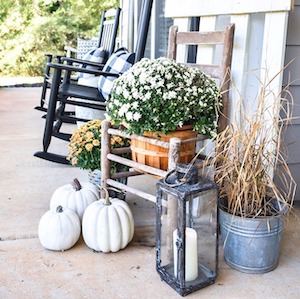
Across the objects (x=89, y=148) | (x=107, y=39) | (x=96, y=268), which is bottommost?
(x=96, y=268)

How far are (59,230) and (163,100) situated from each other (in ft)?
2.19

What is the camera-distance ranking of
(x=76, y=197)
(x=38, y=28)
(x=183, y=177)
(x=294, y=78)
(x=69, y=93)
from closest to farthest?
(x=183, y=177) → (x=76, y=197) → (x=294, y=78) → (x=69, y=93) → (x=38, y=28)

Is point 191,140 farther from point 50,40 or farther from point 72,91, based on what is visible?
point 50,40

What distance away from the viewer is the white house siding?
1.85 metres

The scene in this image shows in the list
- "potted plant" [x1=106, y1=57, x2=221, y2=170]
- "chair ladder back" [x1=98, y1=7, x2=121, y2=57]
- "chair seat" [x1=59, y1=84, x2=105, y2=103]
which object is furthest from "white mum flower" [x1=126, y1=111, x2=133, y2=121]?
"chair ladder back" [x1=98, y1=7, x2=121, y2=57]

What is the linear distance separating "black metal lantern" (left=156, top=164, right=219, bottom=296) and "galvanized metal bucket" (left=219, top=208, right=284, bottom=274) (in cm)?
7

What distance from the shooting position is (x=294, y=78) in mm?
1941

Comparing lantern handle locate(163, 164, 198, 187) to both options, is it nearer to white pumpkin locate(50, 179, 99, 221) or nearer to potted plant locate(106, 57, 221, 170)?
potted plant locate(106, 57, 221, 170)

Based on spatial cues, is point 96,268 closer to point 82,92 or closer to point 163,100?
point 163,100

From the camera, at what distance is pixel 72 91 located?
2.75 metres

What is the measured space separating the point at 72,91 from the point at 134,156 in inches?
45.7

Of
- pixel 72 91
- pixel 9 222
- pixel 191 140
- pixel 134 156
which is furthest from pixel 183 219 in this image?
pixel 72 91

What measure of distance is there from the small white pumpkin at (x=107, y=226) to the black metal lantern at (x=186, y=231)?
0.67ft

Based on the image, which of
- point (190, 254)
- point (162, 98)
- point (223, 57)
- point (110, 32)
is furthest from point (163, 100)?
point (110, 32)
